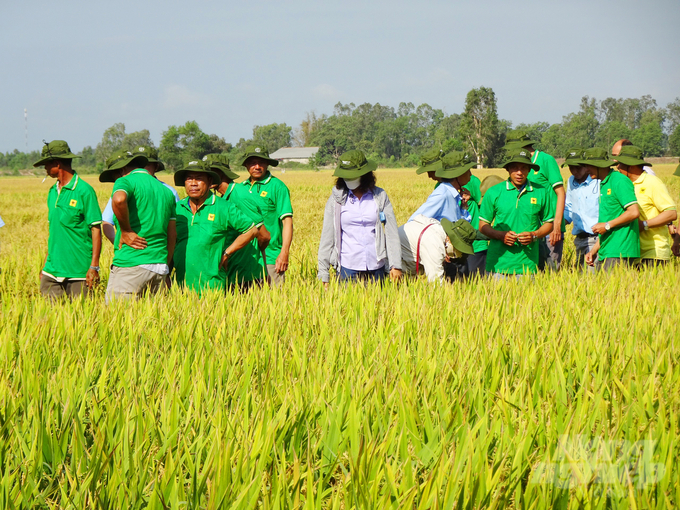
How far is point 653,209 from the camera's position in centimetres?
523

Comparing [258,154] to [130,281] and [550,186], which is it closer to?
[130,281]

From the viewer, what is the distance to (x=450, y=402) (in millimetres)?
2143

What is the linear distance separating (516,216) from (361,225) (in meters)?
1.46

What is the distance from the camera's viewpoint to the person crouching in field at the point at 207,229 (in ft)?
14.4

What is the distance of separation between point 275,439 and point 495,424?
29.3 inches

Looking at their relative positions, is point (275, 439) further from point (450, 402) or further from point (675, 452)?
point (675, 452)

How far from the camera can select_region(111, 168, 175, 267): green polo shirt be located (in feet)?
13.6

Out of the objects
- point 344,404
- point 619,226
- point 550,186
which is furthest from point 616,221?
point 344,404

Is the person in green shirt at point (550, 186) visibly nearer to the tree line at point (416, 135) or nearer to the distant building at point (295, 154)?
the tree line at point (416, 135)

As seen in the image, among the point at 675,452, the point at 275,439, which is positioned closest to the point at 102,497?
the point at 275,439

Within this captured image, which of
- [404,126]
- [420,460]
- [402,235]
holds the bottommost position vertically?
[420,460]

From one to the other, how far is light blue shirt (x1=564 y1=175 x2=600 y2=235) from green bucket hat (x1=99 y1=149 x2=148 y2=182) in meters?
4.33

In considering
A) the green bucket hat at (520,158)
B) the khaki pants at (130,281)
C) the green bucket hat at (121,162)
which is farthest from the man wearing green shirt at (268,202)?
the green bucket hat at (520,158)

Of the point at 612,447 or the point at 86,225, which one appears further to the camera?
the point at 86,225
